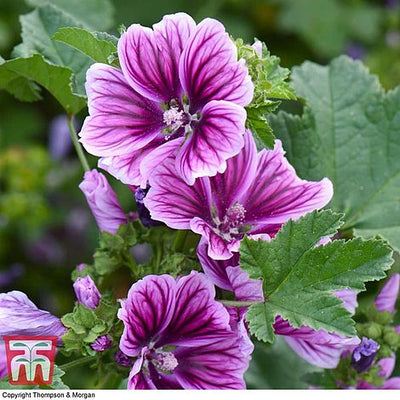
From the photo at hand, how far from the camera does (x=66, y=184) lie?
109 inches

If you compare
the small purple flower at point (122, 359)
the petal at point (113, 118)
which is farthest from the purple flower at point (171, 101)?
the small purple flower at point (122, 359)

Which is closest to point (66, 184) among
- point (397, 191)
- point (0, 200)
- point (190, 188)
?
point (0, 200)

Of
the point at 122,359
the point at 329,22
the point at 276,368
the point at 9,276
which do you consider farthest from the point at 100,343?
the point at 329,22

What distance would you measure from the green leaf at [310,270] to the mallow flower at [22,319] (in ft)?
0.89

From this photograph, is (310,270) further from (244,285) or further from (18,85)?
(18,85)

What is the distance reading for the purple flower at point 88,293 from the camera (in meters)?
1.14

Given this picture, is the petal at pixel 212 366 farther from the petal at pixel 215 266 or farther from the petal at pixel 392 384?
the petal at pixel 392 384

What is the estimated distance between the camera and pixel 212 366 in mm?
1162

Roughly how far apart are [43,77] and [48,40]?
12 centimetres

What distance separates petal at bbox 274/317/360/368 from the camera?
1.18 m

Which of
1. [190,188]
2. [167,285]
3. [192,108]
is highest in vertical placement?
[192,108]

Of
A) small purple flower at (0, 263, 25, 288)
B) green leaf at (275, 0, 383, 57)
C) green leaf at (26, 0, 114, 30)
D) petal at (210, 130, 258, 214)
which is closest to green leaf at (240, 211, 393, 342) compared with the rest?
petal at (210, 130, 258, 214)

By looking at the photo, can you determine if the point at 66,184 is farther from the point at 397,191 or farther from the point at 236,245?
the point at 236,245

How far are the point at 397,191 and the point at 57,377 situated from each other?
68 cm
